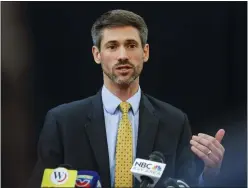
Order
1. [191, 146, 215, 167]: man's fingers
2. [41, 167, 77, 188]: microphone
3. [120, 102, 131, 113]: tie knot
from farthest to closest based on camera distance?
[120, 102, 131, 113]: tie knot → [191, 146, 215, 167]: man's fingers → [41, 167, 77, 188]: microphone

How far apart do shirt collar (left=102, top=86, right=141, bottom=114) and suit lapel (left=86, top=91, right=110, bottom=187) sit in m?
0.03

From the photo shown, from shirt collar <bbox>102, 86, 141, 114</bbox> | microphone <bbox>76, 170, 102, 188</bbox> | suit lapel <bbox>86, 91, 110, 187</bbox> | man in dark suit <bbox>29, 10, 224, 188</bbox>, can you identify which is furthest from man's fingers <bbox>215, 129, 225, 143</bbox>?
microphone <bbox>76, 170, 102, 188</bbox>

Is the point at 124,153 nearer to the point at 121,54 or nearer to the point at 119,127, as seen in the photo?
the point at 119,127

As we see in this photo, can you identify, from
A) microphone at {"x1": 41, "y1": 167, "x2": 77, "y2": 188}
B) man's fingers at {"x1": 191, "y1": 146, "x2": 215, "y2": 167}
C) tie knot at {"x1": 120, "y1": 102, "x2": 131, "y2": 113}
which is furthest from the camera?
tie knot at {"x1": 120, "y1": 102, "x2": 131, "y2": 113}

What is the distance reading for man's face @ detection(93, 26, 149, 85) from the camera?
199 centimetres

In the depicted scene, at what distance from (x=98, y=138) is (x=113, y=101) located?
0.18 meters

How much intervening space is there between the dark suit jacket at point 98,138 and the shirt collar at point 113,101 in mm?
22

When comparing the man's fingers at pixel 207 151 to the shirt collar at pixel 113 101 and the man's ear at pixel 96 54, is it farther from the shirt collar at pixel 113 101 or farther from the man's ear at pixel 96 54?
the man's ear at pixel 96 54

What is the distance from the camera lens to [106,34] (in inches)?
Result: 79.6

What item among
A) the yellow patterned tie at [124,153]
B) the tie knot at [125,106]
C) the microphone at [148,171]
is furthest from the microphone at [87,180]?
the tie knot at [125,106]

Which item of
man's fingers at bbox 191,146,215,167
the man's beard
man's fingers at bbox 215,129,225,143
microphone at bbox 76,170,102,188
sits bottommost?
microphone at bbox 76,170,102,188

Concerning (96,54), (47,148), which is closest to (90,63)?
(96,54)

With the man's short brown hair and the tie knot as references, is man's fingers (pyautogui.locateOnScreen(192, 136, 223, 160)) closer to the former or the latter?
the tie knot

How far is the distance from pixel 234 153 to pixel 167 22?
0.66 m
